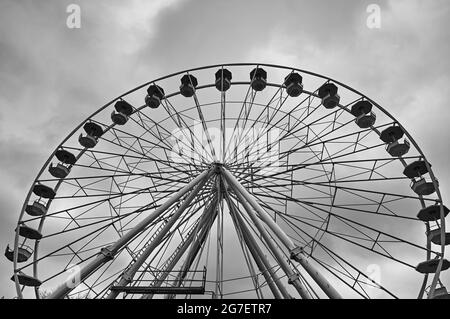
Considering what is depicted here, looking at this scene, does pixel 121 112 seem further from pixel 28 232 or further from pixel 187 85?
pixel 28 232

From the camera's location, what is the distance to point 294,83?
53.5ft

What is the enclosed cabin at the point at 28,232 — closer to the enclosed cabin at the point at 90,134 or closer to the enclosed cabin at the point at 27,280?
the enclosed cabin at the point at 27,280

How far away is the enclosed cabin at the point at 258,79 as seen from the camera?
16.7m

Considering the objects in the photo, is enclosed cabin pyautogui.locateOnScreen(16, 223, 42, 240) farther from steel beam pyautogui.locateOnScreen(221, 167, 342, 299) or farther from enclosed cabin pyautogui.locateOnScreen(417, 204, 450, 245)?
enclosed cabin pyautogui.locateOnScreen(417, 204, 450, 245)

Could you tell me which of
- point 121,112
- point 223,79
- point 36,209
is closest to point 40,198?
point 36,209

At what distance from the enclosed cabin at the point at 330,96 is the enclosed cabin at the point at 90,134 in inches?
408

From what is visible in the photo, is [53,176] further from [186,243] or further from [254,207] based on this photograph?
[254,207]

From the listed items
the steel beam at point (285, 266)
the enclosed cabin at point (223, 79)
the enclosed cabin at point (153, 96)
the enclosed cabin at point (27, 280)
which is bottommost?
the steel beam at point (285, 266)

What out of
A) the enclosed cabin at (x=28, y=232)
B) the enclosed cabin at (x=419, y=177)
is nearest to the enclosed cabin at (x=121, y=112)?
the enclosed cabin at (x=28, y=232)

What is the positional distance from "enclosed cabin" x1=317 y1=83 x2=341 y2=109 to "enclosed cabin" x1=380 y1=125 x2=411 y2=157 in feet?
8.13

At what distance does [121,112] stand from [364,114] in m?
11.0

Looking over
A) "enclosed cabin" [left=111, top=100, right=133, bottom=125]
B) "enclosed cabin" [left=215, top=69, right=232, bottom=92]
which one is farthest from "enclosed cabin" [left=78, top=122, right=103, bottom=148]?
"enclosed cabin" [left=215, top=69, right=232, bottom=92]
